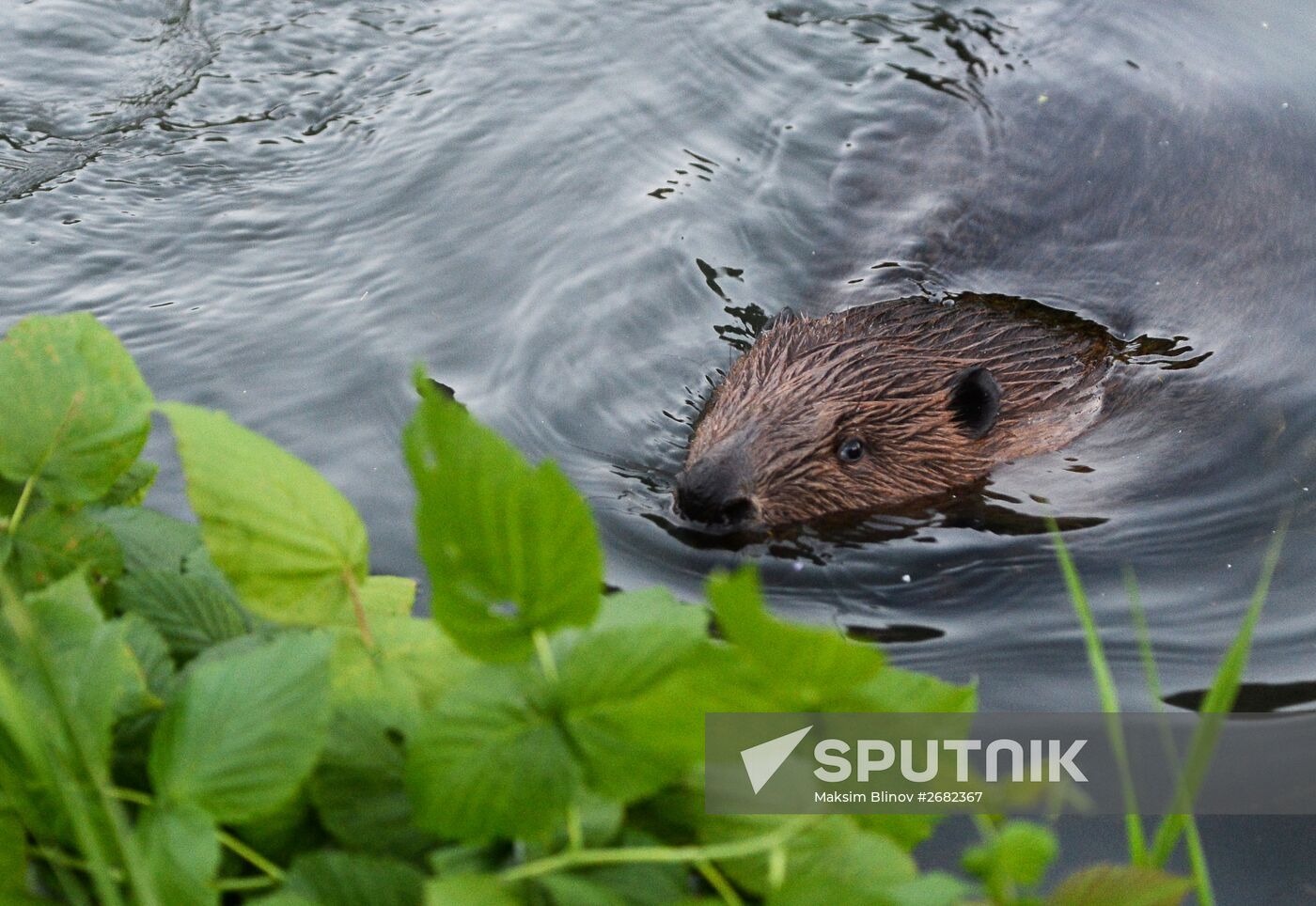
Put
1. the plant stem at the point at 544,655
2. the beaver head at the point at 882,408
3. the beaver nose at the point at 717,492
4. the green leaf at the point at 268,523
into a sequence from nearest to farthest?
1. the plant stem at the point at 544,655
2. the green leaf at the point at 268,523
3. the beaver nose at the point at 717,492
4. the beaver head at the point at 882,408

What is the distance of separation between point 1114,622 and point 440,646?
232 centimetres

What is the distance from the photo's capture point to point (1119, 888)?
3.35 feet

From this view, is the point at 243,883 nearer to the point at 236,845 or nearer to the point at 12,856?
the point at 236,845

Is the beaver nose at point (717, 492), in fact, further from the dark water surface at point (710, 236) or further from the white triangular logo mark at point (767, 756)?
the white triangular logo mark at point (767, 756)

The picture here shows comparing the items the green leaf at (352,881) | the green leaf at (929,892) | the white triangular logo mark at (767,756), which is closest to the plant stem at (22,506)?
the green leaf at (352,881)

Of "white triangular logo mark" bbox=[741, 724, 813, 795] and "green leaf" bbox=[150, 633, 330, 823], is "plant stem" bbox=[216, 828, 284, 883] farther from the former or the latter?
"white triangular logo mark" bbox=[741, 724, 813, 795]

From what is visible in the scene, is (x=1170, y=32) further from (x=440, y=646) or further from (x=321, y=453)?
(x=440, y=646)

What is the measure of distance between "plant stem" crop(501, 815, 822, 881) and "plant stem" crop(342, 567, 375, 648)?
27cm

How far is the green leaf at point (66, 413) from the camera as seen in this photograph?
53.2 inches

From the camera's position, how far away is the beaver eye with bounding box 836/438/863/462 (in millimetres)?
3580

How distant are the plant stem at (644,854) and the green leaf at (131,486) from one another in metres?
0.76

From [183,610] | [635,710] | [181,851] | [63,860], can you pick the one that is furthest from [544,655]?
[183,610]

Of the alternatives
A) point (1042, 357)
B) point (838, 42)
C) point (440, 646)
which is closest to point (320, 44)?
point (838, 42)

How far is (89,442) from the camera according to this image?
1.37 m
